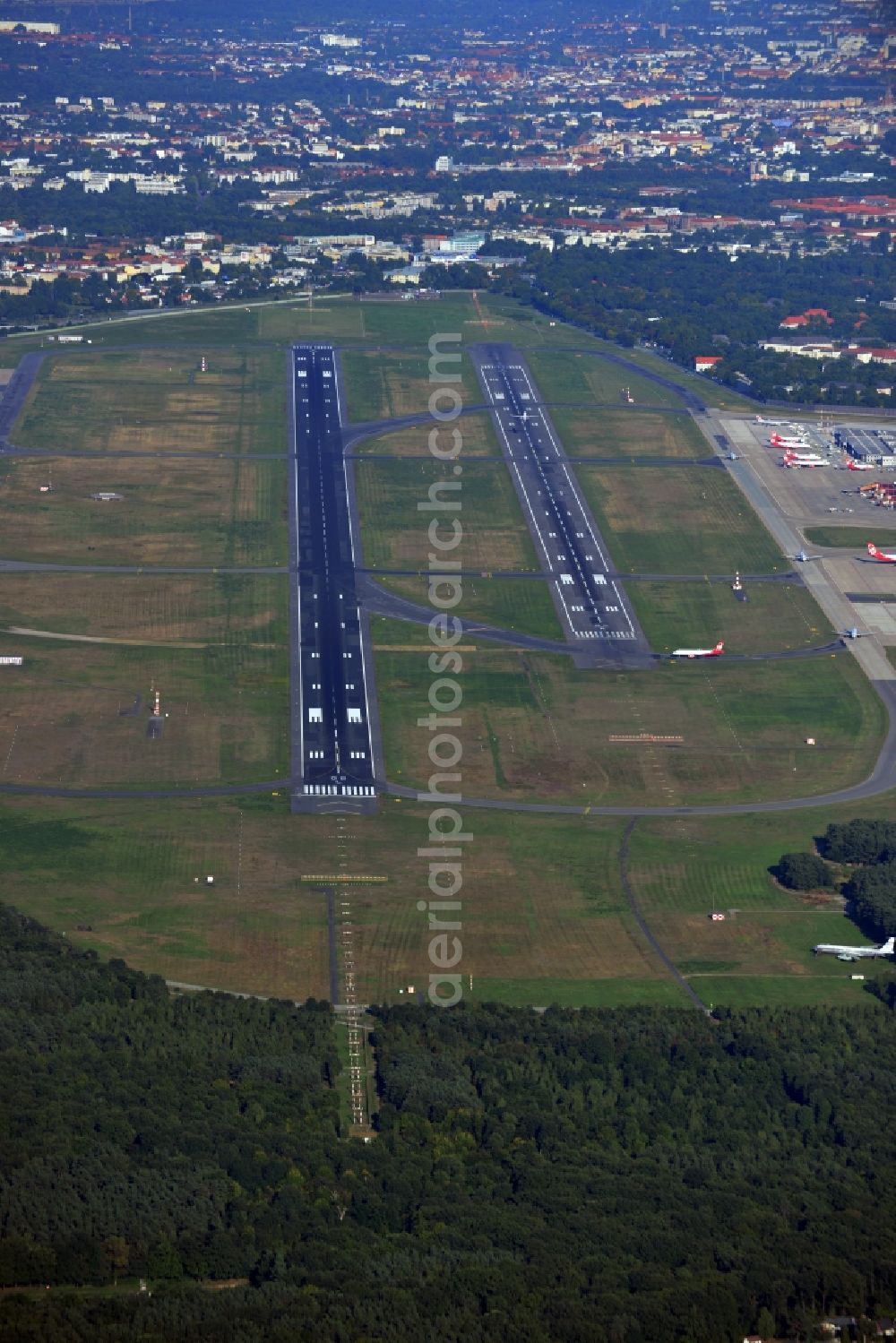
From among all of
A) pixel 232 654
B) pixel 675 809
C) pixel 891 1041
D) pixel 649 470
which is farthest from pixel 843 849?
pixel 649 470

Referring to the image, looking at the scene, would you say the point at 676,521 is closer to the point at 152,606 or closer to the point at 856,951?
the point at 152,606

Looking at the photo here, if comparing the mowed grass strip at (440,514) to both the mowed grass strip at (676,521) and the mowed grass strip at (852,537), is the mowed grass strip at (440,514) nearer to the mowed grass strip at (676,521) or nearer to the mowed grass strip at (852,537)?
the mowed grass strip at (676,521)

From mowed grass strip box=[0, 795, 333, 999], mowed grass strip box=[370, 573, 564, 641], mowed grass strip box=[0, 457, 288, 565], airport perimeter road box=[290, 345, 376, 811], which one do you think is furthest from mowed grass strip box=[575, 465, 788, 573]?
mowed grass strip box=[0, 795, 333, 999]

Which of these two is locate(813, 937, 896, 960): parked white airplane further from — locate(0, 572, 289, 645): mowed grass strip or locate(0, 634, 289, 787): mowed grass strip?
locate(0, 572, 289, 645): mowed grass strip

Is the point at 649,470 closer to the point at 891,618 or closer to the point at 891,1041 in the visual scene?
the point at 891,618

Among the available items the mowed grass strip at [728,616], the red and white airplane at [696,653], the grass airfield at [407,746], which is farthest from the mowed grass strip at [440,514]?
the red and white airplane at [696,653]
